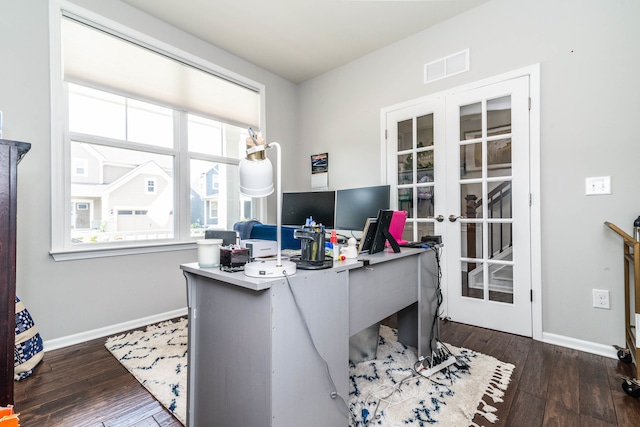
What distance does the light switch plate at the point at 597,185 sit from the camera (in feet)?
6.66

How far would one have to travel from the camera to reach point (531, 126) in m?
2.34

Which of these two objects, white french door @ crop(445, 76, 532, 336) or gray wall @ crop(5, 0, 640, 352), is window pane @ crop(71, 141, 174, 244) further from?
white french door @ crop(445, 76, 532, 336)

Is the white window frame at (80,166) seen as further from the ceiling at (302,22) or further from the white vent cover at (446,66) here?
the white vent cover at (446,66)

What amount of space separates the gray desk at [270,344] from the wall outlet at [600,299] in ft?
6.03

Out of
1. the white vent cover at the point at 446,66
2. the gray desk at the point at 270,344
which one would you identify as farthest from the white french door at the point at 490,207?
the gray desk at the point at 270,344

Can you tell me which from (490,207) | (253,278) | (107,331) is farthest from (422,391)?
(107,331)

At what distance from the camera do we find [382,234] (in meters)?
1.77

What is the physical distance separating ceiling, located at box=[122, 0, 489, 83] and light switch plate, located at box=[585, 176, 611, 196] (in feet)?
5.80

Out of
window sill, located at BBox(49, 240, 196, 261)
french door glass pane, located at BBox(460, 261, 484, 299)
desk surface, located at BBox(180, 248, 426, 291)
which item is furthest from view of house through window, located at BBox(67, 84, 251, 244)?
french door glass pane, located at BBox(460, 261, 484, 299)

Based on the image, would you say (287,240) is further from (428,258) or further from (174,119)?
(174,119)

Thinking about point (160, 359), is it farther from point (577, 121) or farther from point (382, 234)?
Answer: point (577, 121)

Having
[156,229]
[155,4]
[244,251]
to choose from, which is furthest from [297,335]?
[155,4]

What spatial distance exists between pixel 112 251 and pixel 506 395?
3.03 metres

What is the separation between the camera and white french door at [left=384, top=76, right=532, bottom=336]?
240 cm
